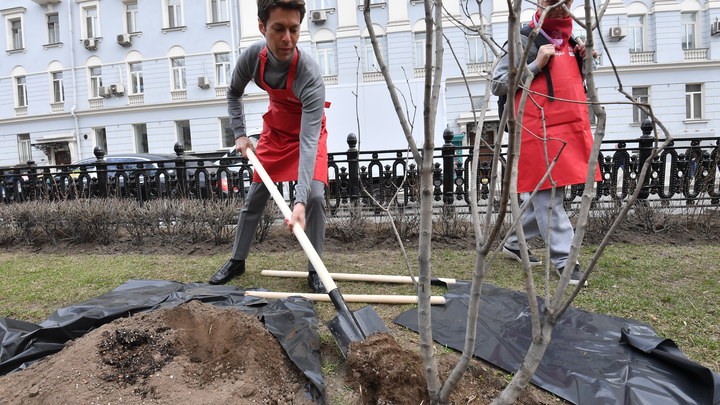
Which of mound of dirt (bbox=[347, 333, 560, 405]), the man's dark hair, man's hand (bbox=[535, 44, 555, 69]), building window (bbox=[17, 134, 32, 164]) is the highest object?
building window (bbox=[17, 134, 32, 164])

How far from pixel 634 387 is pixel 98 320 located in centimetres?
247

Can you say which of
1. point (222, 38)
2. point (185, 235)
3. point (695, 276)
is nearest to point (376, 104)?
point (185, 235)

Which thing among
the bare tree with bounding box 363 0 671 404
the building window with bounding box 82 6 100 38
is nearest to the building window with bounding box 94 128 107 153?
the building window with bounding box 82 6 100 38

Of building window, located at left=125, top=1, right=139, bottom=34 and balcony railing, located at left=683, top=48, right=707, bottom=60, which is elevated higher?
building window, located at left=125, top=1, right=139, bottom=34

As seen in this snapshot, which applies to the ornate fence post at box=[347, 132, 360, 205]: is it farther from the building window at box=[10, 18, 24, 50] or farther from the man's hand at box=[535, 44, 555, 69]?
the building window at box=[10, 18, 24, 50]

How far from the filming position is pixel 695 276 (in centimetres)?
311

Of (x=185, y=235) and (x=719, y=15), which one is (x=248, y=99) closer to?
(x=185, y=235)

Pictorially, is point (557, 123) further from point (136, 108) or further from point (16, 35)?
point (16, 35)

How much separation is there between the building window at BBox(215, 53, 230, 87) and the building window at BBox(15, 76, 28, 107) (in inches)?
458

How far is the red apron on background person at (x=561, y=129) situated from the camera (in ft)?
9.69

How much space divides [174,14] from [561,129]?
25027 millimetres

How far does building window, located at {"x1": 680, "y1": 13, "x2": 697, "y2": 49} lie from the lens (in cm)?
2006

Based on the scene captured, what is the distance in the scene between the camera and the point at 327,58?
2178cm

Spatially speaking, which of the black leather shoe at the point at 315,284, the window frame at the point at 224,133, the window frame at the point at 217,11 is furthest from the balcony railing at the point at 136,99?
the black leather shoe at the point at 315,284
